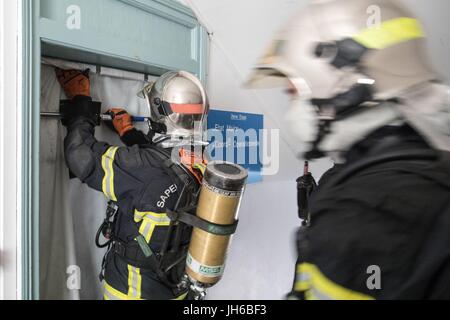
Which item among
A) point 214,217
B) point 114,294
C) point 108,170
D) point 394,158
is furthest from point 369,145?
point 114,294

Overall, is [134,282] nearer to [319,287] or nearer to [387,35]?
[319,287]

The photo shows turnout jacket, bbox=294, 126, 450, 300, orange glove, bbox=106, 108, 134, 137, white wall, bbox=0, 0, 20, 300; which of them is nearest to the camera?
turnout jacket, bbox=294, 126, 450, 300

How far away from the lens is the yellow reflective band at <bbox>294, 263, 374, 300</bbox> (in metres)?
0.56

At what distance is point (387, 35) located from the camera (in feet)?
2.23

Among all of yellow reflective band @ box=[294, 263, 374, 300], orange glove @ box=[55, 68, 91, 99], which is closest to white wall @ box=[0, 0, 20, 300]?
orange glove @ box=[55, 68, 91, 99]

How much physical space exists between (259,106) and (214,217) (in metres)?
1.17

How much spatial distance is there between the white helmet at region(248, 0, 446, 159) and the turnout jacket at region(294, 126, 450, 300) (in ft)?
0.53

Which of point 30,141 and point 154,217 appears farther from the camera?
point 154,217

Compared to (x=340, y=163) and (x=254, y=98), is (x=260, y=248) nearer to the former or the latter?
(x=254, y=98)

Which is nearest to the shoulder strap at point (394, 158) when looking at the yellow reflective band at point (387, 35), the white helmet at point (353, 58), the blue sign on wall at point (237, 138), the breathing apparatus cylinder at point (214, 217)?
the white helmet at point (353, 58)

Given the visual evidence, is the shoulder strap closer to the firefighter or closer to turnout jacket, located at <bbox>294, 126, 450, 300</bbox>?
turnout jacket, located at <bbox>294, 126, 450, 300</bbox>

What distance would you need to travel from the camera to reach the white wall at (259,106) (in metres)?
1.93

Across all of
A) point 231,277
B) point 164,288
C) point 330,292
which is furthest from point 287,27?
point 231,277
